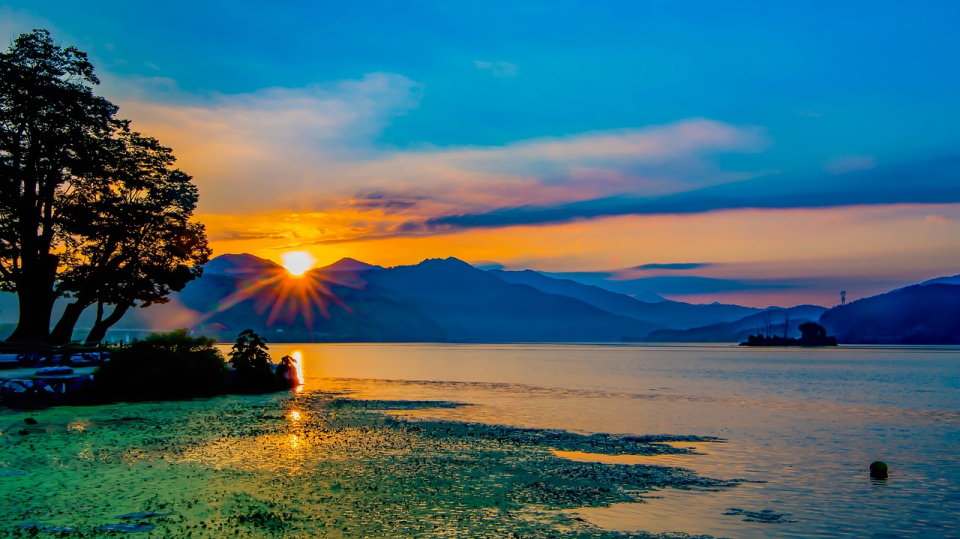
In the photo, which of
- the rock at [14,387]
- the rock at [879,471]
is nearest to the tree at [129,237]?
the rock at [14,387]

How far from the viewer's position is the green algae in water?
15.7 m

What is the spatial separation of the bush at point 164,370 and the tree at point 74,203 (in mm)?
11128

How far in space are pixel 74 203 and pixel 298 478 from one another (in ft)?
142

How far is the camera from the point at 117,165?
56.2m

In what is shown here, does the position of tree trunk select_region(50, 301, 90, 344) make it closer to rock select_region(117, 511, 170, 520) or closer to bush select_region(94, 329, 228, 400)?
bush select_region(94, 329, 228, 400)

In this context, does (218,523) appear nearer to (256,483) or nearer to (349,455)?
(256,483)

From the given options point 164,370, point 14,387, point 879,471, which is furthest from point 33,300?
point 879,471

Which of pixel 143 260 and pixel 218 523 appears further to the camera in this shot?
pixel 143 260

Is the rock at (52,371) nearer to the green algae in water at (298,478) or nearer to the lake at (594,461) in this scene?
the lake at (594,461)

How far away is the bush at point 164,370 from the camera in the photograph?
42.3 meters

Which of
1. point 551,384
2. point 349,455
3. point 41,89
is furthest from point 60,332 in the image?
point 551,384

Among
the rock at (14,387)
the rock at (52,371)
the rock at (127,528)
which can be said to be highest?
the rock at (52,371)

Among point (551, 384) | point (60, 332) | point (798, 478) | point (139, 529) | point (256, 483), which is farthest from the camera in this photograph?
point (551, 384)

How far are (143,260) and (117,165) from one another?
323 inches
